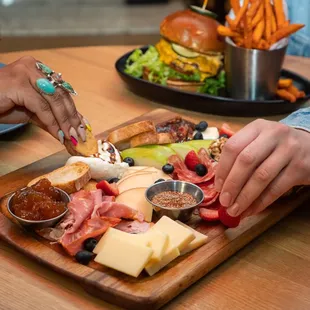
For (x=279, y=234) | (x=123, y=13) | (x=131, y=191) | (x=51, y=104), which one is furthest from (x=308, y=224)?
(x=123, y=13)

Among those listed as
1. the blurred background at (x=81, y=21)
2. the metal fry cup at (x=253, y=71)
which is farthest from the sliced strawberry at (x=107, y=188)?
the blurred background at (x=81, y=21)

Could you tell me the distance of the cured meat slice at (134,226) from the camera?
1.53m

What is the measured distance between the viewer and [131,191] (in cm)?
169

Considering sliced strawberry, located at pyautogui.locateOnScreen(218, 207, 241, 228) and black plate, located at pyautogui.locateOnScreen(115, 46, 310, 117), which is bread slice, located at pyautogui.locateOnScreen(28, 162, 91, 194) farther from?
black plate, located at pyautogui.locateOnScreen(115, 46, 310, 117)

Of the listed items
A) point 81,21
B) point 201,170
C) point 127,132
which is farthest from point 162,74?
point 81,21

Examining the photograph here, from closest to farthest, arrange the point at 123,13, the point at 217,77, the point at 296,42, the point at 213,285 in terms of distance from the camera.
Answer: the point at 213,285 < the point at 217,77 < the point at 296,42 < the point at 123,13

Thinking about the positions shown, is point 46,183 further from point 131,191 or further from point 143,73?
point 143,73

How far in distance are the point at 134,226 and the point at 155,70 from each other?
4.24ft

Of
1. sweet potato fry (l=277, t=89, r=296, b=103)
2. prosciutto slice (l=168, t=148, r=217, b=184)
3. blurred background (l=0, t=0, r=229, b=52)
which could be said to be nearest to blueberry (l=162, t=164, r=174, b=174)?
prosciutto slice (l=168, t=148, r=217, b=184)

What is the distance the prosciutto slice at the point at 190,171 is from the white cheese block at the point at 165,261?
40cm

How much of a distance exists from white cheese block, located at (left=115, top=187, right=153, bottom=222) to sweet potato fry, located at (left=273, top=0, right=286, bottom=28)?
113 cm

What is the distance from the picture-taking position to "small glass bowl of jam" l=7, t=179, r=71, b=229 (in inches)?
59.5

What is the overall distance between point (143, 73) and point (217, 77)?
33 centimetres

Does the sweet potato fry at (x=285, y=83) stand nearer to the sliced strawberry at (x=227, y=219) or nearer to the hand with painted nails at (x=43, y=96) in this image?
the hand with painted nails at (x=43, y=96)
